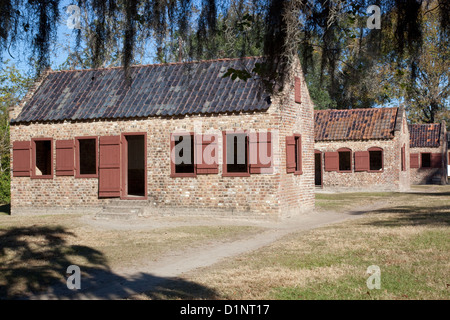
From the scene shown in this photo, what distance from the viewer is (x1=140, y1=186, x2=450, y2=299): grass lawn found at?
21.0ft

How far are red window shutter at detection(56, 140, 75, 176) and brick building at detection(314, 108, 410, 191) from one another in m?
16.1

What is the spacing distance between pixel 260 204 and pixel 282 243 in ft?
15.2

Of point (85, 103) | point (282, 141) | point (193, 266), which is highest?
point (85, 103)

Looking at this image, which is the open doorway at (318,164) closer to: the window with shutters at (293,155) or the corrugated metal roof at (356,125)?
the corrugated metal roof at (356,125)

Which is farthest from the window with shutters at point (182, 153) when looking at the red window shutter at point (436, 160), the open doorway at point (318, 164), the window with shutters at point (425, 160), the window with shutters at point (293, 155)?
the window with shutters at point (425, 160)

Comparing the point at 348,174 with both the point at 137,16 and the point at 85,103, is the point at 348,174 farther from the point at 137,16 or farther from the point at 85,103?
the point at 137,16

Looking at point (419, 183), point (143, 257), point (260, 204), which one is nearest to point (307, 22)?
point (143, 257)

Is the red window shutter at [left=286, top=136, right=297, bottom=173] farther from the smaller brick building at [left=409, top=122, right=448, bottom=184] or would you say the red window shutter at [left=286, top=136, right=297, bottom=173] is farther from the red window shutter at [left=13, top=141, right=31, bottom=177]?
the smaller brick building at [left=409, top=122, right=448, bottom=184]

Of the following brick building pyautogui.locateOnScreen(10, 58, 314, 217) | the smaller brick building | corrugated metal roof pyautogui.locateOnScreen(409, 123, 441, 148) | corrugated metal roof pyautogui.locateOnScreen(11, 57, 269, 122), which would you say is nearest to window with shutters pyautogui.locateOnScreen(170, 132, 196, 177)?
brick building pyautogui.locateOnScreen(10, 58, 314, 217)

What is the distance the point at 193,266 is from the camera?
8.66 metres

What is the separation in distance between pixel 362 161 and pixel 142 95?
618 inches

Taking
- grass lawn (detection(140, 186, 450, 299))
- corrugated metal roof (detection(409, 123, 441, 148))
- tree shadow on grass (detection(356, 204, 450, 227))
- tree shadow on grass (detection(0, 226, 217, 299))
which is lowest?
tree shadow on grass (detection(0, 226, 217, 299))

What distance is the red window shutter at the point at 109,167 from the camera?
1716 centimetres

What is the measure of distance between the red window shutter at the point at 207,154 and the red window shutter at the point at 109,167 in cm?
301
